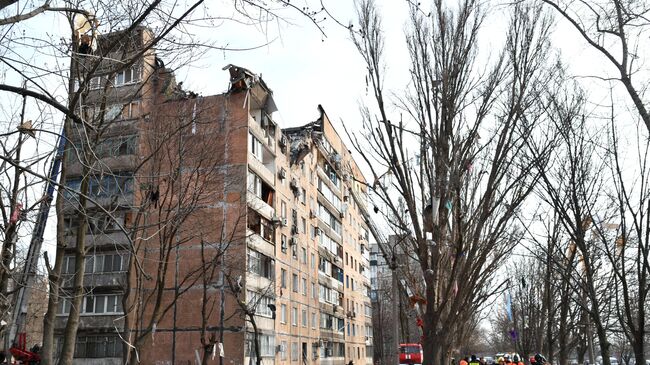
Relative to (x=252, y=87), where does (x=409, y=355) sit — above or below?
below

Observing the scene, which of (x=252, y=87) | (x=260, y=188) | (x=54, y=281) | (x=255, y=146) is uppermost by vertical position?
(x=252, y=87)

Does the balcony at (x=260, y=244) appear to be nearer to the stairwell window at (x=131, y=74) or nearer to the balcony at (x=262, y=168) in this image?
the balcony at (x=262, y=168)

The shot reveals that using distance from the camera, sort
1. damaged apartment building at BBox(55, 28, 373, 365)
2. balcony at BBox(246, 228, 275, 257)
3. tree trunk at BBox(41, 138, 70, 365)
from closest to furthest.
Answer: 1. tree trunk at BBox(41, 138, 70, 365)
2. damaged apartment building at BBox(55, 28, 373, 365)
3. balcony at BBox(246, 228, 275, 257)

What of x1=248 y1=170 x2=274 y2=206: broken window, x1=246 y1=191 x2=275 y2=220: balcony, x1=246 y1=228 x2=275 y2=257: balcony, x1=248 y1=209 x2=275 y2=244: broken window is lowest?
x1=246 y1=228 x2=275 y2=257: balcony

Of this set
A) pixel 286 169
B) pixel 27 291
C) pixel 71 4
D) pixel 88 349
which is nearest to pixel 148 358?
pixel 88 349

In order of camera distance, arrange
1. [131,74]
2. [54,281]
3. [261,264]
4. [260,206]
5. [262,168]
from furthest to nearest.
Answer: [262,168] < [261,264] < [260,206] < [131,74] < [54,281]

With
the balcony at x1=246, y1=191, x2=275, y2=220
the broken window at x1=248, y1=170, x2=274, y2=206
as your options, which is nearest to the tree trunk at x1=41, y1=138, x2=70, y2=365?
the balcony at x1=246, y1=191, x2=275, y2=220

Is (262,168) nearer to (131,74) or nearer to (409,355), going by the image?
(131,74)

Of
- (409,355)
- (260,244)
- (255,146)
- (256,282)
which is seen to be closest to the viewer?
(256,282)

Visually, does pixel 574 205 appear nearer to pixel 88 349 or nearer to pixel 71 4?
pixel 71 4

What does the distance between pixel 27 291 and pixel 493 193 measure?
10912 millimetres

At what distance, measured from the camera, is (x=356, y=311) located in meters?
59.4

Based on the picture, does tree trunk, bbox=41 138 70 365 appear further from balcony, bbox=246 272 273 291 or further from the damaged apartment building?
balcony, bbox=246 272 273 291

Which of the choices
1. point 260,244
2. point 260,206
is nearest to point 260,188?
point 260,206
